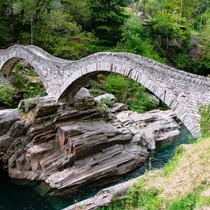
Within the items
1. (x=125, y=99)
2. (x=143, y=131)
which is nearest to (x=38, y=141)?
(x=143, y=131)

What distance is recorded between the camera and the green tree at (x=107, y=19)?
1187 inches

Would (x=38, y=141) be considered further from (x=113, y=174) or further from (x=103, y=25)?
(x=103, y=25)

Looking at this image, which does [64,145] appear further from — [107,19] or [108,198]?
[107,19]

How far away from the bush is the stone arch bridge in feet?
9.48

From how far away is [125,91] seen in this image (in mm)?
27719

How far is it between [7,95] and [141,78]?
1168 cm

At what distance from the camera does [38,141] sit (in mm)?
16328

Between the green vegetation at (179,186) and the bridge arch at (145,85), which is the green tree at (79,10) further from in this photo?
the green vegetation at (179,186)

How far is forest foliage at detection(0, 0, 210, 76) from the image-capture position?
26547 mm

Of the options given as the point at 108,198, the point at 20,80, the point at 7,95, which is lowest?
the point at 108,198

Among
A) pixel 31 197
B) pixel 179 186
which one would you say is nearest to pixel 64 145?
pixel 31 197

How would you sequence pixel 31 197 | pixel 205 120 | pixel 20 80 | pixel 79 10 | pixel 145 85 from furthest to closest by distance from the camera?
pixel 79 10 < pixel 20 80 < pixel 31 197 < pixel 145 85 < pixel 205 120

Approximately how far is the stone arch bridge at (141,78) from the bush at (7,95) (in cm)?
289

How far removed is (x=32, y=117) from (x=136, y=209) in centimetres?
1044
